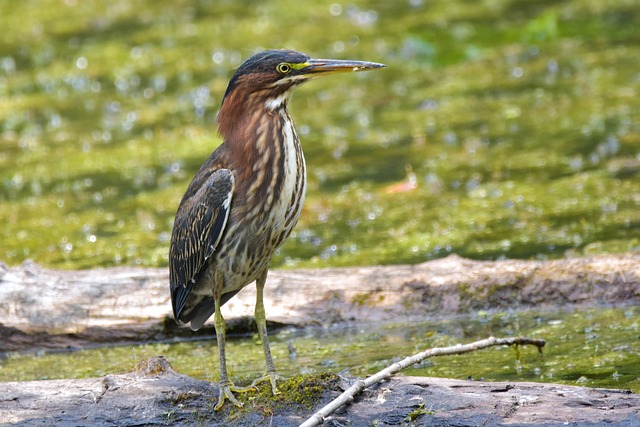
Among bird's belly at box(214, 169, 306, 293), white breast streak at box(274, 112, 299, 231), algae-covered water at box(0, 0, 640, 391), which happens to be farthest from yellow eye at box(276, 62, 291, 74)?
algae-covered water at box(0, 0, 640, 391)

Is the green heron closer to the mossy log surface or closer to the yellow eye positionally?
the yellow eye

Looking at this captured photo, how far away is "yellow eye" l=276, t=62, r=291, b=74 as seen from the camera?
16.3ft

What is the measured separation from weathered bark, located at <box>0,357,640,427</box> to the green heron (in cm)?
16

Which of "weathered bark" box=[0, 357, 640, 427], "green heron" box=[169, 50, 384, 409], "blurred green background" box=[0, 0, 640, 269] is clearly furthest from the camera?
"blurred green background" box=[0, 0, 640, 269]

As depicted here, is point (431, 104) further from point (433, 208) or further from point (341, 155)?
point (433, 208)

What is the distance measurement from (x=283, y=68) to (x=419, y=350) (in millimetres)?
1937

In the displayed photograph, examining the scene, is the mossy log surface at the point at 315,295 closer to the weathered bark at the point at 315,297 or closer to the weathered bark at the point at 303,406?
the weathered bark at the point at 315,297

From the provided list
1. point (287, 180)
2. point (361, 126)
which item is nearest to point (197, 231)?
point (287, 180)

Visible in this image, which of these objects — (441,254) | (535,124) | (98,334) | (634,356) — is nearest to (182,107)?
(535,124)

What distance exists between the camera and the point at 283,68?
4969 mm

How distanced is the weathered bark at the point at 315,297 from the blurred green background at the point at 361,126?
964 mm

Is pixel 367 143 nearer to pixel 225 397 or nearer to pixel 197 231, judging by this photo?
pixel 197 231

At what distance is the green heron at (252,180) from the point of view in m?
4.93

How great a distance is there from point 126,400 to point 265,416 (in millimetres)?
606
